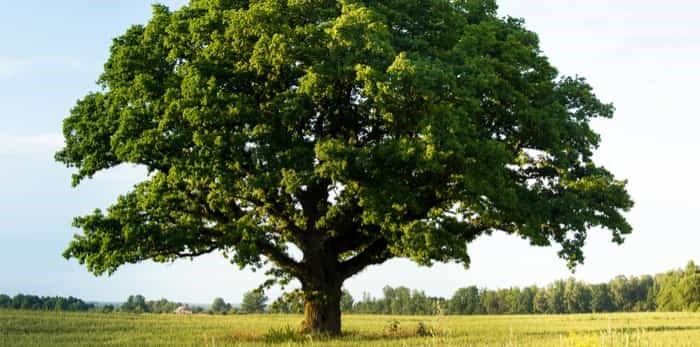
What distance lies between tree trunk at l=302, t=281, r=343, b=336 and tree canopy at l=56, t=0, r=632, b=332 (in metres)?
0.08

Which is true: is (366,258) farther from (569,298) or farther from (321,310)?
(569,298)

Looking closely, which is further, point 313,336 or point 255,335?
point 255,335

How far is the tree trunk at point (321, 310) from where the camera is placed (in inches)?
1073

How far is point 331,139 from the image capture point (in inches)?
930

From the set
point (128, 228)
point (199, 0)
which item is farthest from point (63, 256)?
point (199, 0)

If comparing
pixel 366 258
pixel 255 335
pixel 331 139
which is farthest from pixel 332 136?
pixel 255 335

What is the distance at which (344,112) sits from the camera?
25359 millimetres

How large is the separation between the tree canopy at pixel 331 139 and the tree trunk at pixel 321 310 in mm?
82

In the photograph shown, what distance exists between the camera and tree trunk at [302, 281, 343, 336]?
27.3 m

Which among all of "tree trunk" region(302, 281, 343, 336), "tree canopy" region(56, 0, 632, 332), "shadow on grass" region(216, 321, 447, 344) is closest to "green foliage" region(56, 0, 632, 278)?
"tree canopy" region(56, 0, 632, 332)

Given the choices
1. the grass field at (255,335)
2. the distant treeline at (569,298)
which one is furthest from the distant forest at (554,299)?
the grass field at (255,335)

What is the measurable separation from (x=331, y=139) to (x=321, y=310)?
7.55 metres

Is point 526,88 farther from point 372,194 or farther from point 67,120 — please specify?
point 67,120

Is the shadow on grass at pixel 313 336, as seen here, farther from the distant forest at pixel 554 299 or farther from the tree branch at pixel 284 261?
the distant forest at pixel 554 299
